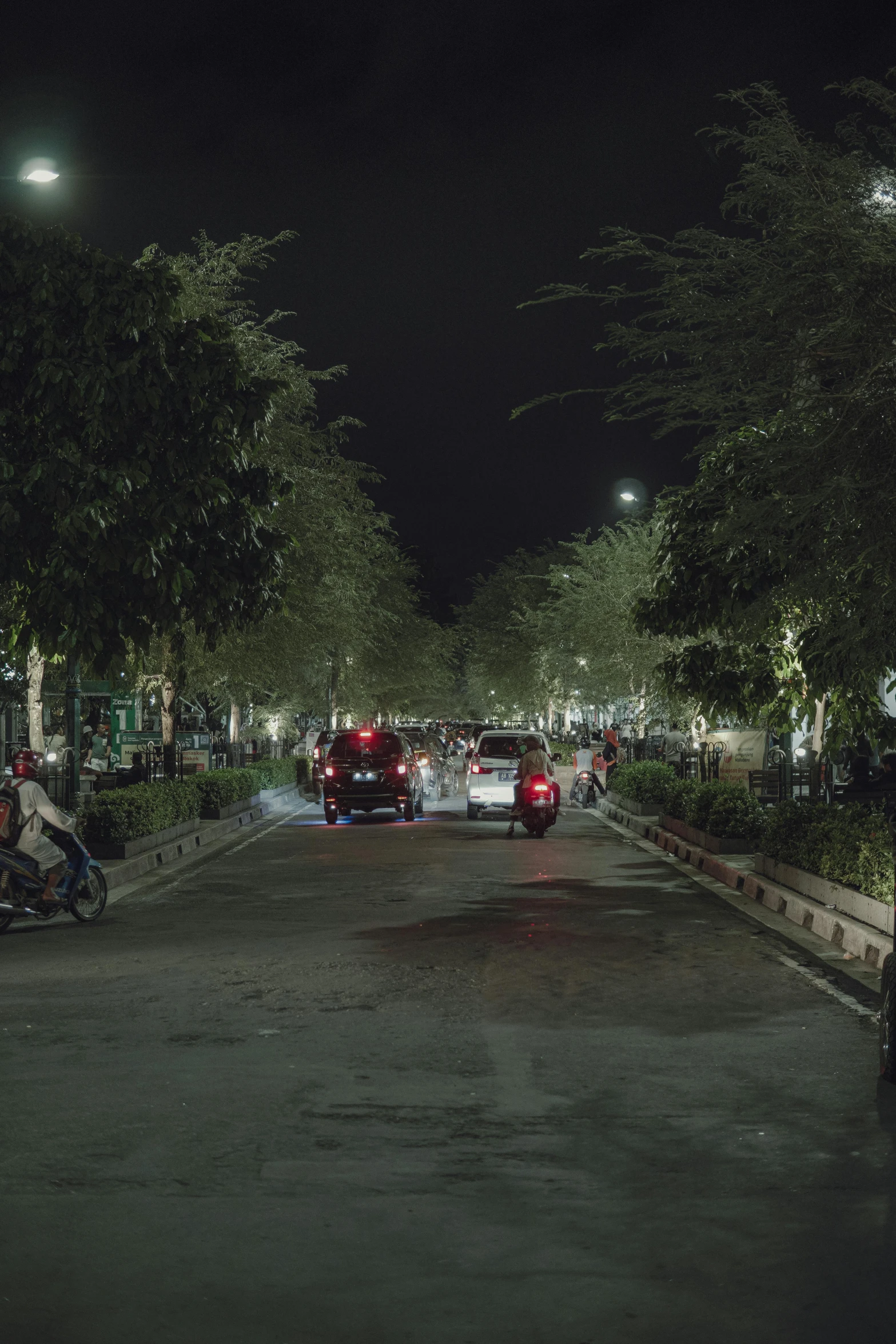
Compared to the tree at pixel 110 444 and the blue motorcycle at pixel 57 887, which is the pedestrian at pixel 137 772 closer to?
the tree at pixel 110 444

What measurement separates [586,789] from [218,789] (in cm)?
1020

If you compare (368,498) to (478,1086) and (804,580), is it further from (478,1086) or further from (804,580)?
(478,1086)

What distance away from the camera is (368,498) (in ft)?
139

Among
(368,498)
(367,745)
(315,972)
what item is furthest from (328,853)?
(368,498)

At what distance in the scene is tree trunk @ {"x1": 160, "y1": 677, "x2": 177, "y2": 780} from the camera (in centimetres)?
2973

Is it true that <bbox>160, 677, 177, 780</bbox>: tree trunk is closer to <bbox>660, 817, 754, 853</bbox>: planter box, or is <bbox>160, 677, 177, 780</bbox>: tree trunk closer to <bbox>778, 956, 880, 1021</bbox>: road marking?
<bbox>660, 817, 754, 853</bbox>: planter box

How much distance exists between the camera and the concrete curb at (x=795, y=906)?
11.8 metres

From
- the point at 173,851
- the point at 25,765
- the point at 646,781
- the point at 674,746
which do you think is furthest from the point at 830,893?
the point at 674,746

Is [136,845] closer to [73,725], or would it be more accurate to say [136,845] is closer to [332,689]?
[73,725]

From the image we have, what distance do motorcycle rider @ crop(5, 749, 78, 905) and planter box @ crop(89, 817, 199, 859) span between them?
4.15 m

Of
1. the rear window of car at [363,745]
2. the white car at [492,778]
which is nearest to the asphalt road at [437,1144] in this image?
the rear window of car at [363,745]

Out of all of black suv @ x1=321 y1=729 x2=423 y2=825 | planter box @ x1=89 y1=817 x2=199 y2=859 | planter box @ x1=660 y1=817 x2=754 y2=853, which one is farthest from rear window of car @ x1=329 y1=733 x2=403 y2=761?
planter box @ x1=660 y1=817 x2=754 y2=853

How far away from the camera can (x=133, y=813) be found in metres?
21.0

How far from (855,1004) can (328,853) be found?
1355 centimetres
